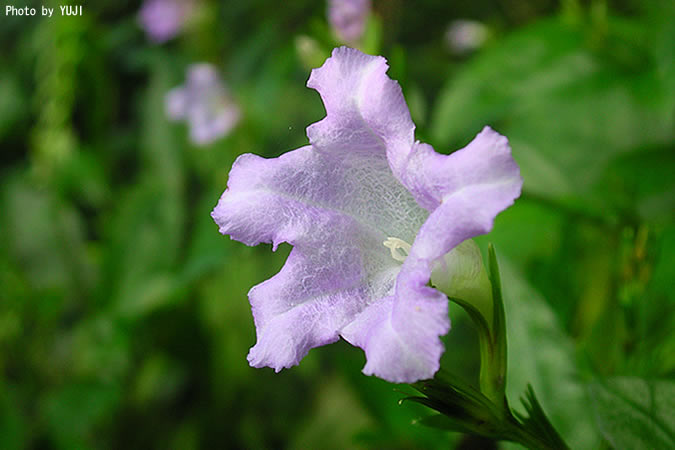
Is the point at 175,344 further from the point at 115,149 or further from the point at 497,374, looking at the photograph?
the point at 497,374

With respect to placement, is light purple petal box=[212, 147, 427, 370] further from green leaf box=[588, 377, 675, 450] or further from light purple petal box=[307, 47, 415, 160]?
green leaf box=[588, 377, 675, 450]

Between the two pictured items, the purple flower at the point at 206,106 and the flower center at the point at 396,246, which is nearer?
the flower center at the point at 396,246

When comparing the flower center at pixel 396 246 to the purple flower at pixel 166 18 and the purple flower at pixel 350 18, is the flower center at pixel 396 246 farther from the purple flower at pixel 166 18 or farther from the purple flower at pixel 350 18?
the purple flower at pixel 166 18

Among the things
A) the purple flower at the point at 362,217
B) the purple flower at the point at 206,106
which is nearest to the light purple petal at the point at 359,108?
the purple flower at the point at 362,217

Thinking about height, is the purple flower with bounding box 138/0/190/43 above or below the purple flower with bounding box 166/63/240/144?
above

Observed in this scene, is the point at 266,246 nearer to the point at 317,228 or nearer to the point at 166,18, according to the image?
the point at 166,18

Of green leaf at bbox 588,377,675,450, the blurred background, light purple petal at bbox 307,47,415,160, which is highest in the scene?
light purple petal at bbox 307,47,415,160

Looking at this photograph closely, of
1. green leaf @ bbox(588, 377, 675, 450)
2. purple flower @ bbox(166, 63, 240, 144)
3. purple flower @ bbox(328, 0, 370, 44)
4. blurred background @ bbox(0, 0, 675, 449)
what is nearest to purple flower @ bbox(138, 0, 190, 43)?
blurred background @ bbox(0, 0, 675, 449)
